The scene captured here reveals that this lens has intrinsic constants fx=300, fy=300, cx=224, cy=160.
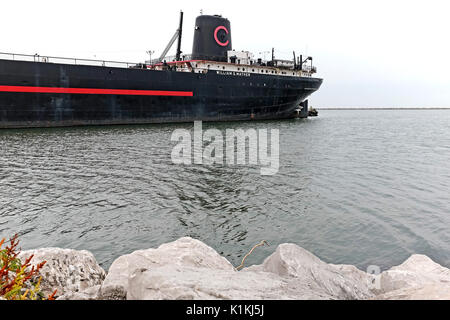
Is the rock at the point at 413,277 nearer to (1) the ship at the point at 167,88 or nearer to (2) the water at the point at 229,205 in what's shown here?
(2) the water at the point at 229,205

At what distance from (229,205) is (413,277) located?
21.0 ft

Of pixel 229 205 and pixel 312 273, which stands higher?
pixel 312 273

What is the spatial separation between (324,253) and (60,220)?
7.66 metres

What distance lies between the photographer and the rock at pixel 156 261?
3.92 meters

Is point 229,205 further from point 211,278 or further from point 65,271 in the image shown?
point 211,278

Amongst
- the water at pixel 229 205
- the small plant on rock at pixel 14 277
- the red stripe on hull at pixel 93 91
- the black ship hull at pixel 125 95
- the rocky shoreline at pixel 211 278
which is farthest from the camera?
the black ship hull at pixel 125 95

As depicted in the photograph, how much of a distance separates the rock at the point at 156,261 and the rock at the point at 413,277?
284cm

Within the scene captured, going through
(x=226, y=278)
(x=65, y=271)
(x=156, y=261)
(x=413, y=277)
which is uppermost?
(x=226, y=278)

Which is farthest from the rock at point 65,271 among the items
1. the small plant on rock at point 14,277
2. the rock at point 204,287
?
the rock at point 204,287

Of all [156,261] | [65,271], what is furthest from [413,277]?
[65,271]

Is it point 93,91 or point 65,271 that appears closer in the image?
point 65,271

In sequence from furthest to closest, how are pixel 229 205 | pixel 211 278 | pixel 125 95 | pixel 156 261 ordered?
pixel 125 95
pixel 229 205
pixel 156 261
pixel 211 278

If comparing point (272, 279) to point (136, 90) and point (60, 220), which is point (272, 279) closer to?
point (60, 220)

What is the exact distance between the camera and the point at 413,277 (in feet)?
16.9
